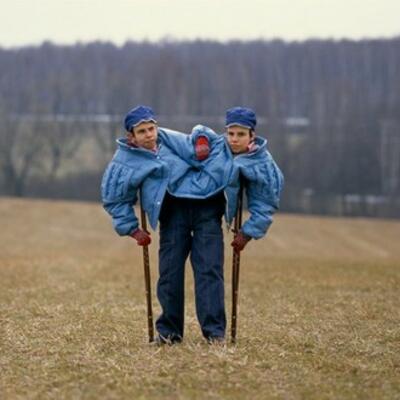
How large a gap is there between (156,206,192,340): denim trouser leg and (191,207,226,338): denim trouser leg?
103 mm

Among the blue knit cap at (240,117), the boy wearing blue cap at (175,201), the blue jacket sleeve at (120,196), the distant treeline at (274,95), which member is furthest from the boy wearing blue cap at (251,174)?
the distant treeline at (274,95)

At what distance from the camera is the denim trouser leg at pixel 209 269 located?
24.4ft

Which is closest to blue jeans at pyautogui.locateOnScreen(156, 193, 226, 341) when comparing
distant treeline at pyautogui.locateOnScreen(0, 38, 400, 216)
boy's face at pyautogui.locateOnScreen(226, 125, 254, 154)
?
boy's face at pyautogui.locateOnScreen(226, 125, 254, 154)

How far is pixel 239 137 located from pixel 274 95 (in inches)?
2407

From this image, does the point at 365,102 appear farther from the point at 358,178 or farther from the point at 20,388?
the point at 20,388

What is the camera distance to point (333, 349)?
7.70 metres

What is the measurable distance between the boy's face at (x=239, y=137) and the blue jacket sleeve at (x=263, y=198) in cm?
20

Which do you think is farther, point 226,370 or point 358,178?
point 358,178

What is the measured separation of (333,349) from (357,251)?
30576mm

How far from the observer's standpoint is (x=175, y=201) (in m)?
7.44

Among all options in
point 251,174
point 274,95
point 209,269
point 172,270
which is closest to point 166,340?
point 172,270

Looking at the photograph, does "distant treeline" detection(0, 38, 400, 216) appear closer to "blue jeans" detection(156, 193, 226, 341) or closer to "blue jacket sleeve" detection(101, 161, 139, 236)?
"blue jeans" detection(156, 193, 226, 341)

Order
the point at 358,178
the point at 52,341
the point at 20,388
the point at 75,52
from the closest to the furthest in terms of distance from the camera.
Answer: the point at 20,388 → the point at 52,341 → the point at 358,178 → the point at 75,52

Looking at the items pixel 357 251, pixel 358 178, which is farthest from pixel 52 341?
pixel 358 178
